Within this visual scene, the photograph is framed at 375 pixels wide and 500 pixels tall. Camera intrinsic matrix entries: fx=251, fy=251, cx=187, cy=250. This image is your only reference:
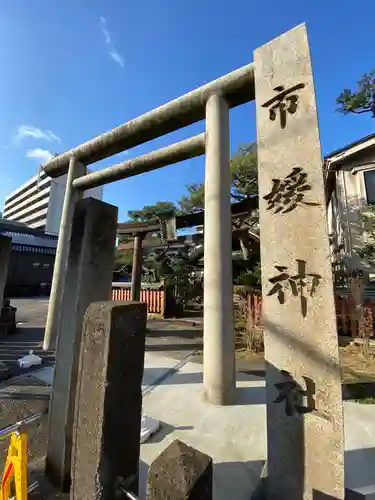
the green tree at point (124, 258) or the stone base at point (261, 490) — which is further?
the green tree at point (124, 258)

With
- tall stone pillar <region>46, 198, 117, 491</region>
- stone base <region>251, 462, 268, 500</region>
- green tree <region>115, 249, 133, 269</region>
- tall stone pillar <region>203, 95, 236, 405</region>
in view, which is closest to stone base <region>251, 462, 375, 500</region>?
stone base <region>251, 462, 268, 500</region>

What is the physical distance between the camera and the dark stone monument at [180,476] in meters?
1.25

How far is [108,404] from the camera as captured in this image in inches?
65.4

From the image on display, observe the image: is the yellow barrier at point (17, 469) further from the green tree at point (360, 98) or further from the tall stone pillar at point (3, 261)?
the green tree at point (360, 98)

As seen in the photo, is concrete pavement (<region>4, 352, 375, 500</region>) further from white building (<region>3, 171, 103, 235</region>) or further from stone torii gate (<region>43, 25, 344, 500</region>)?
white building (<region>3, 171, 103, 235</region>)

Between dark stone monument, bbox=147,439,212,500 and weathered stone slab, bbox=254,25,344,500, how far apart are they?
1.13m

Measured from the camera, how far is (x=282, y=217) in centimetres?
257

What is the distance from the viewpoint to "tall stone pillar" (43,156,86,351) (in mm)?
→ 6641

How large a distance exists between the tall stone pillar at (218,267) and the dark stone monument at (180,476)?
2673 millimetres

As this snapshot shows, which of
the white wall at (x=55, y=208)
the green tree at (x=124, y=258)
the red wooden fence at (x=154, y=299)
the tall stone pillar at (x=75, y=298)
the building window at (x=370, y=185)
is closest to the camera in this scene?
the tall stone pillar at (x=75, y=298)

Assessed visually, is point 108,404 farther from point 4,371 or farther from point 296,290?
point 4,371

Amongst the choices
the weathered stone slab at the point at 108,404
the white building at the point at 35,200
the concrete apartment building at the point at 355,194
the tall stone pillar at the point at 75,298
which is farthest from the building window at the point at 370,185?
the white building at the point at 35,200

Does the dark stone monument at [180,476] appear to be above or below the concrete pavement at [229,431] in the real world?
above

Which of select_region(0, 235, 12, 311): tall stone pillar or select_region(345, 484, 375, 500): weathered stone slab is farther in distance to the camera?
select_region(0, 235, 12, 311): tall stone pillar
